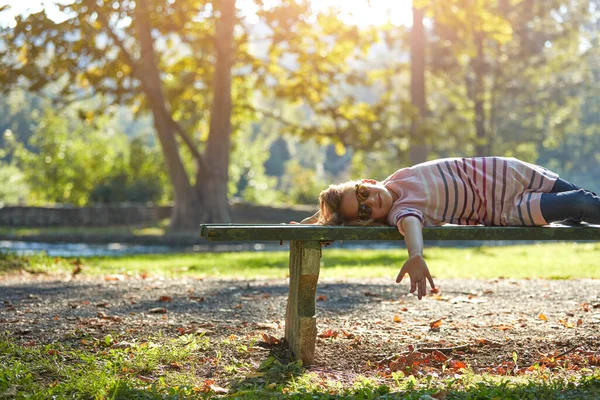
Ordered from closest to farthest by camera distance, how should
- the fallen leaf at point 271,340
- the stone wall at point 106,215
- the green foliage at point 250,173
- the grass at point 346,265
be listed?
1. the fallen leaf at point 271,340
2. the grass at point 346,265
3. the stone wall at point 106,215
4. the green foliage at point 250,173

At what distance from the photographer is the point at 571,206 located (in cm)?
427

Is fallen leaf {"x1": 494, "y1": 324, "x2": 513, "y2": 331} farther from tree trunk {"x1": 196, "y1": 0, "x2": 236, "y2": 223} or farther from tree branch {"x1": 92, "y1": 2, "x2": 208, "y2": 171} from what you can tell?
tree trunk {"x1": 196, "y1": 0, "x2": 236, "y2": 223}

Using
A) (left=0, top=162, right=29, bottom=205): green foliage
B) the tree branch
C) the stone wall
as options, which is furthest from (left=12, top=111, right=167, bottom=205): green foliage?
(left=0, top=162, right=29, bottom=205): green foliage

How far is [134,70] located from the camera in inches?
646

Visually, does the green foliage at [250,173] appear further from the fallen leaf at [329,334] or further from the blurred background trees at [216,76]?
the fallen leaf at [329,334]

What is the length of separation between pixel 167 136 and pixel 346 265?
8.23 m

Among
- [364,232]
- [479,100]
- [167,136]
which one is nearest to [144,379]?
[364,232]

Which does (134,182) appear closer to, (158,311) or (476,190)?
(158,311)

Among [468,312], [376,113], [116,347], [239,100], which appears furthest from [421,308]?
[239,100]

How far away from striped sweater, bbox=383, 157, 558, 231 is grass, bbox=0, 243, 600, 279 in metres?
4.02

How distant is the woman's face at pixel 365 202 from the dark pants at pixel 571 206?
974mm

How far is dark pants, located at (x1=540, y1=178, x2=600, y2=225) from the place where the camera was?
4273 mm

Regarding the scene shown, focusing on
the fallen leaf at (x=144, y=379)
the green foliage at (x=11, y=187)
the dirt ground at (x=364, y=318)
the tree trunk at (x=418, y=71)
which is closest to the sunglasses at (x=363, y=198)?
the dirt ground at (x=364, y=318)

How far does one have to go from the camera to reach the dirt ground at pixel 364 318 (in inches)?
164
